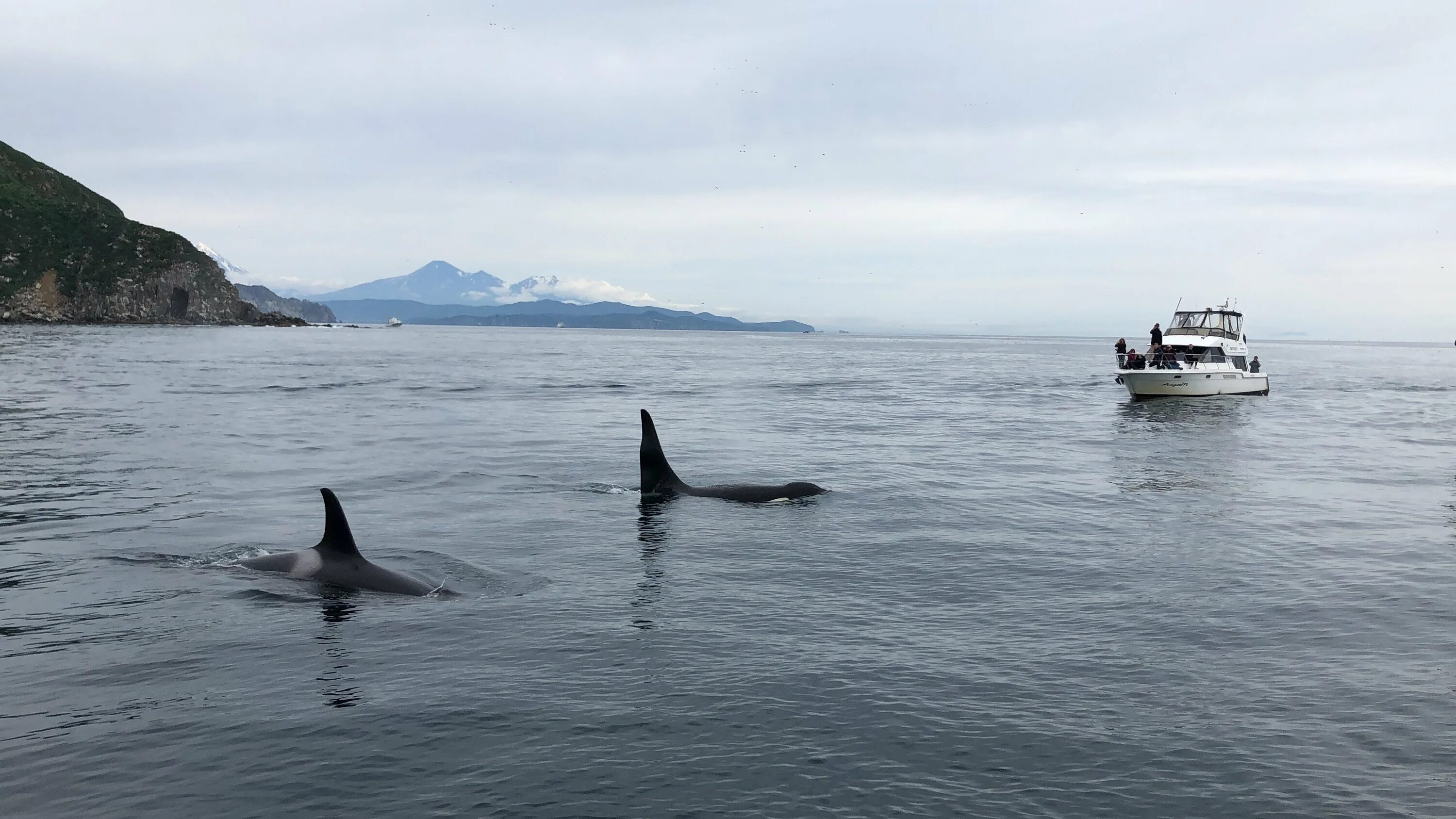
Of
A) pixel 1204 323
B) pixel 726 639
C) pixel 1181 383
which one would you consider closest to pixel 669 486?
pixel 726 639

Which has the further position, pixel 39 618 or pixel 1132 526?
pixel 1132 526

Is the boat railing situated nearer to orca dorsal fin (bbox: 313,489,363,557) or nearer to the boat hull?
the boat hull

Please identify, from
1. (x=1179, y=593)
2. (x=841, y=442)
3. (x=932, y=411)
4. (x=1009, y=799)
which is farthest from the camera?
(x=932, y=411)

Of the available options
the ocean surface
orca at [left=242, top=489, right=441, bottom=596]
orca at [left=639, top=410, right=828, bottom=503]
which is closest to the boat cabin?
the ocean surface

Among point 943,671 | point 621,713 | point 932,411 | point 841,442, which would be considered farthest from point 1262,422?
point 621,713

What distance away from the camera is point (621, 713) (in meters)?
9.88

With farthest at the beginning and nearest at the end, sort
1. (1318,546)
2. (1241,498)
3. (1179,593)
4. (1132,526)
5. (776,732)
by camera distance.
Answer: (1241,498) → (1132,526) → (1318,546) → (1179,593) → (776,732)

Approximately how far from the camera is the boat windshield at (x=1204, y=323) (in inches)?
2450

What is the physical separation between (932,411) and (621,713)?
145 ft

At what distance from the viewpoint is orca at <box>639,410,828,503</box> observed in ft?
75.3

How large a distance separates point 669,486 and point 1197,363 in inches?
1802

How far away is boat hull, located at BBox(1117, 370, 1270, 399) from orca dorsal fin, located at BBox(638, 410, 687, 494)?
41.6 metres

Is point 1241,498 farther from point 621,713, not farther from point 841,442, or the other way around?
point 621,713

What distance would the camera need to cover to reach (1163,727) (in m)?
9.70
